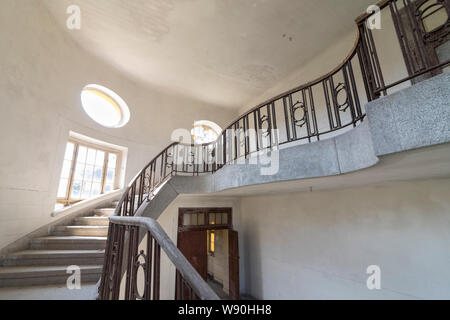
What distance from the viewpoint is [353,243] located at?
3.56 metres

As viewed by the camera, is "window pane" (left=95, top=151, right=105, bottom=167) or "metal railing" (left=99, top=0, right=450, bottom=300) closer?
"metal railing" (left=99, top=0, right=450, bottom=300)

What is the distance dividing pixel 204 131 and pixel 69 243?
5.19 m

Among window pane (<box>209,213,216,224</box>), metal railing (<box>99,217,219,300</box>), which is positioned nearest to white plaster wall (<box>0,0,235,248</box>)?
window pane (<box>209,213,216,224</box>)

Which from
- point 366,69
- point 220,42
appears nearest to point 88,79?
point 220,42

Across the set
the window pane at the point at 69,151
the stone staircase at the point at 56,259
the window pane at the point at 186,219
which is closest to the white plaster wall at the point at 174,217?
the window pane at the point at 186,219

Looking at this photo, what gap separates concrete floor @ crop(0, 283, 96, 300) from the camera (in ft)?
7.05

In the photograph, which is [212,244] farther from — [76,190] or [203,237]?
[76,190]

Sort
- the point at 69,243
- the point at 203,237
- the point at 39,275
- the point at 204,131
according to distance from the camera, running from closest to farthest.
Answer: the point at 39,275 < the point at 69,243 < the point at 203,237 < the point at 204,131

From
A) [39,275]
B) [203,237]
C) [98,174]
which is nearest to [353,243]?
[203,237]

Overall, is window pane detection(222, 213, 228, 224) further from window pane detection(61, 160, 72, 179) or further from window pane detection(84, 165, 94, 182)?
window pane detection(61, 160, 72, 179)

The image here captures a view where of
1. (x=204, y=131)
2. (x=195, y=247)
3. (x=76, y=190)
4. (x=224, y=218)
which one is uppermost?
(x=204, y=131)

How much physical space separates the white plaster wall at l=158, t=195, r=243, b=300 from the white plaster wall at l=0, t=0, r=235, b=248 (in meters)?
1.63

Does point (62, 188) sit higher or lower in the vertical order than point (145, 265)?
higher

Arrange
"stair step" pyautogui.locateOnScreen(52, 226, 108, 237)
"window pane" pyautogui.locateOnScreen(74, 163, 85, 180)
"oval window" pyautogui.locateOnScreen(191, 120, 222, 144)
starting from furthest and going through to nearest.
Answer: "oval window" pyautogui.locateOnScreen(191, 120, 222, 144), "window pane" pyautogui.locateOnScreen(74, 163, 85, 180), "stair step" pyautogui.locateOnScreen(52, 226, 108, 237)
